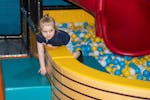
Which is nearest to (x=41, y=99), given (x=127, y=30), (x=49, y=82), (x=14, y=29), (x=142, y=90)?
(x=49, y=82)

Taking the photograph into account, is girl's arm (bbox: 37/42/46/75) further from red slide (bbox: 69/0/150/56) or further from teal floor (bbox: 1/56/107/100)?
red slide (bbox: 69/0/150/56)

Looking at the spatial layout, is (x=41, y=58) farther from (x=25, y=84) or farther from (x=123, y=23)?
(x=123, y=23)

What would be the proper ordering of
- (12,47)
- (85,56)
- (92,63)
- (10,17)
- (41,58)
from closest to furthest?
(41,58), (92,63), (85,56), (12,47), (10,17)

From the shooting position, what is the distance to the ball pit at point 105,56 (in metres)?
3.38

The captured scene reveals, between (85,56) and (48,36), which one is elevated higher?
(48,36)

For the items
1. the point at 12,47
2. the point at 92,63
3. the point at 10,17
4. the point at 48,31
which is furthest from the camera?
the point at 10,17

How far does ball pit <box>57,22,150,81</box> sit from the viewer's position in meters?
3.38

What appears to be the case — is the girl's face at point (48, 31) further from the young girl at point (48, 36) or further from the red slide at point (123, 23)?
the red slide at point (123, 23)

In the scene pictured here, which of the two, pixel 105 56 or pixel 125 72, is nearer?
pixel 125 72

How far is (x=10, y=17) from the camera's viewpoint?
452 cm

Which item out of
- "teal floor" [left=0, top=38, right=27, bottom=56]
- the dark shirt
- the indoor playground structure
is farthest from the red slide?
"teal floor" [left=0, top=38, right=27, bottom=56]

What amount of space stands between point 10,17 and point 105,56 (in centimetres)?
149

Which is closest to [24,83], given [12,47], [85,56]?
[85,56]

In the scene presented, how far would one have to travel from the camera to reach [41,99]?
2.77 meters
